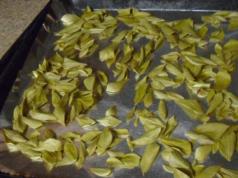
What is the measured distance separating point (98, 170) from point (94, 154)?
35 mm

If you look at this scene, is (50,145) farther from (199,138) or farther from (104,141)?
(199,138)

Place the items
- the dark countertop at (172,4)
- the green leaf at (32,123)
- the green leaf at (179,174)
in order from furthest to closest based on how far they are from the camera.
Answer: the dark countertop at (172,4)
the green leaf at (32,123)
the green leaf at (179,174)

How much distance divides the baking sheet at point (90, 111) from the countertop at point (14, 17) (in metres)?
0.07

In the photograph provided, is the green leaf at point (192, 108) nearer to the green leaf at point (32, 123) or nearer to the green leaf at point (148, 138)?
the green leaf at point (148, 138)

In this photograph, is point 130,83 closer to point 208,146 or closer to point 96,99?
point 96,99

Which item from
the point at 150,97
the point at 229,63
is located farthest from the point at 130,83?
the point at 229,63

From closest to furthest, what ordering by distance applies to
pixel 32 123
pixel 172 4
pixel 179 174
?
pixel 179 174, pixel 32 123, pixel 172 4

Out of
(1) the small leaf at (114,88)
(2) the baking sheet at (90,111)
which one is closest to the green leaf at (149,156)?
(2) the baking sheet at (90,111)

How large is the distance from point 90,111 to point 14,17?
0.33 meters

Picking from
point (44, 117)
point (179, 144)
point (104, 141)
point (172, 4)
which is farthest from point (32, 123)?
point (172, 4)

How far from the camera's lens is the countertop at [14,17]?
0.83m

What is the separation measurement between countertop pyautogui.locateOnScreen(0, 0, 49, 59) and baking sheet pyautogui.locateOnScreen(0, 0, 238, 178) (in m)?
0.07

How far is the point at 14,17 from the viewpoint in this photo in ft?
2.89

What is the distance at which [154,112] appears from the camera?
65 cm
